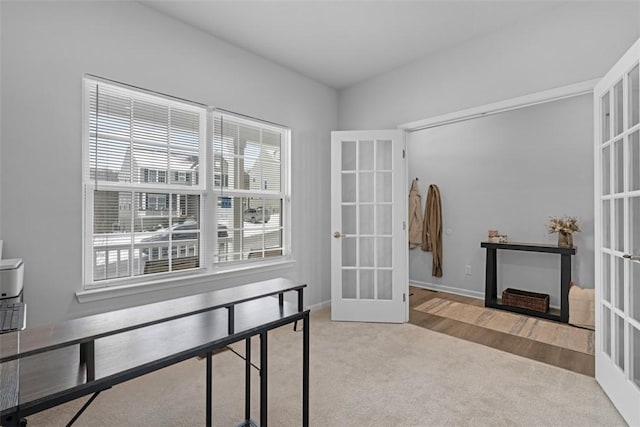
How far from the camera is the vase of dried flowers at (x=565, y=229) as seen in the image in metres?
3.69

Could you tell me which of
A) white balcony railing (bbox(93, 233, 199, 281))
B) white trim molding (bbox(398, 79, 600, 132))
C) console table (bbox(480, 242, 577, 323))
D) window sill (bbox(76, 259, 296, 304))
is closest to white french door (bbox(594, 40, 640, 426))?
white trim molding (bbox(398, 79, 600, 132))

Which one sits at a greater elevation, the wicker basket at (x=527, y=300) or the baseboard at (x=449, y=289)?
the wicker basket at (x=527, y=300)

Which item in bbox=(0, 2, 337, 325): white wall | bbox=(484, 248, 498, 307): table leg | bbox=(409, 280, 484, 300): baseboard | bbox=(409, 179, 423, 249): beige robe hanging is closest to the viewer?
bbox=(0, 2, 337, 325): white wall

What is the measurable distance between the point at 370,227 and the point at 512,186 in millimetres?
2231

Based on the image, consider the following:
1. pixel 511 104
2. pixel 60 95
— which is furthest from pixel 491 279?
pixel 60 95

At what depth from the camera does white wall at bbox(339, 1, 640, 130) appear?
2.27 meters

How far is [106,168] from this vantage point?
241 centimetres

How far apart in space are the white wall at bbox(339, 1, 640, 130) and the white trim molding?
47 millimetres

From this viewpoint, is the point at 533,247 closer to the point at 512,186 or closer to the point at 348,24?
the point at 512,186

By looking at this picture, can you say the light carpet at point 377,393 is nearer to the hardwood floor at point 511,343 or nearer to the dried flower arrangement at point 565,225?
the hardwood floor at point 511,343

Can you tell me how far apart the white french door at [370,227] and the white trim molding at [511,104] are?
28 centimetres

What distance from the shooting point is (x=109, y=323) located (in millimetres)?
1188

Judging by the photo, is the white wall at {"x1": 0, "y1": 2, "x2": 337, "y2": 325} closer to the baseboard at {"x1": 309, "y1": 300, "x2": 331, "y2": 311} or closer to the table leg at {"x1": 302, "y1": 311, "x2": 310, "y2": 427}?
the baseboard at {"x1": 309, "y1": 300, "x2": 331, "y2": 311}

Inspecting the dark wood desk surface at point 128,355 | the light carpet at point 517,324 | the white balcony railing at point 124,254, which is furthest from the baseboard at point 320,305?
the dark wood desk surface at point 128,355
